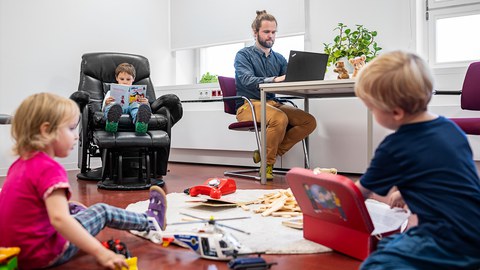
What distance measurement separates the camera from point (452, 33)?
3596mm

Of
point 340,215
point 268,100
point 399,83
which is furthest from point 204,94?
point 399,83

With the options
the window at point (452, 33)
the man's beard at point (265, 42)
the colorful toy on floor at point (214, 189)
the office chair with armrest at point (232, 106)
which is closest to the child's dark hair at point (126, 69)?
the office chair with armrest at point (232, 106)

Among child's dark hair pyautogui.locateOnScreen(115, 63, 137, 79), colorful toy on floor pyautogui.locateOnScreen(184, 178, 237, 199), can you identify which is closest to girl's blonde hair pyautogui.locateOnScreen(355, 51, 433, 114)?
colorful toy on floor pyautogui.locateOnScreen(184, 178, 237, 199)

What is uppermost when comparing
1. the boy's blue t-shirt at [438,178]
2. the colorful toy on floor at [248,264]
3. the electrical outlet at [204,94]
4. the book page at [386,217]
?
the electrical outlet at [204,94]

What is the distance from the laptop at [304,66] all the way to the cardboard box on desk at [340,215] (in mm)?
1622

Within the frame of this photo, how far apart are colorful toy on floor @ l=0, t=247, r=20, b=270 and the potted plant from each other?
276 centimetres

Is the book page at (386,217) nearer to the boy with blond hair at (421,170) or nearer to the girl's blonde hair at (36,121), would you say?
the boy with blond hair at (421,170)

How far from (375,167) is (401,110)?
16cm

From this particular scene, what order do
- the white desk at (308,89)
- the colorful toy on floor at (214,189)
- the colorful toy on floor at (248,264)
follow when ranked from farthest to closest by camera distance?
the white desk at (308,89), the colorful toy on floor at (214,189), the colorful toy on floor at (248,264)

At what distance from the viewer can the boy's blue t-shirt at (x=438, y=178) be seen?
98cm

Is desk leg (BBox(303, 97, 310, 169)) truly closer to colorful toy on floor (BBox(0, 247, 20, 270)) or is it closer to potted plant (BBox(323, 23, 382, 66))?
potted plant (BBox(323, 23, 382, 66))

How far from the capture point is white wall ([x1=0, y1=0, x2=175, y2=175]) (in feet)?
12.3

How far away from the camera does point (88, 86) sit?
11.7 ft

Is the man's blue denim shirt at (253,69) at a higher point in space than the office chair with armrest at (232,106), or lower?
higher
